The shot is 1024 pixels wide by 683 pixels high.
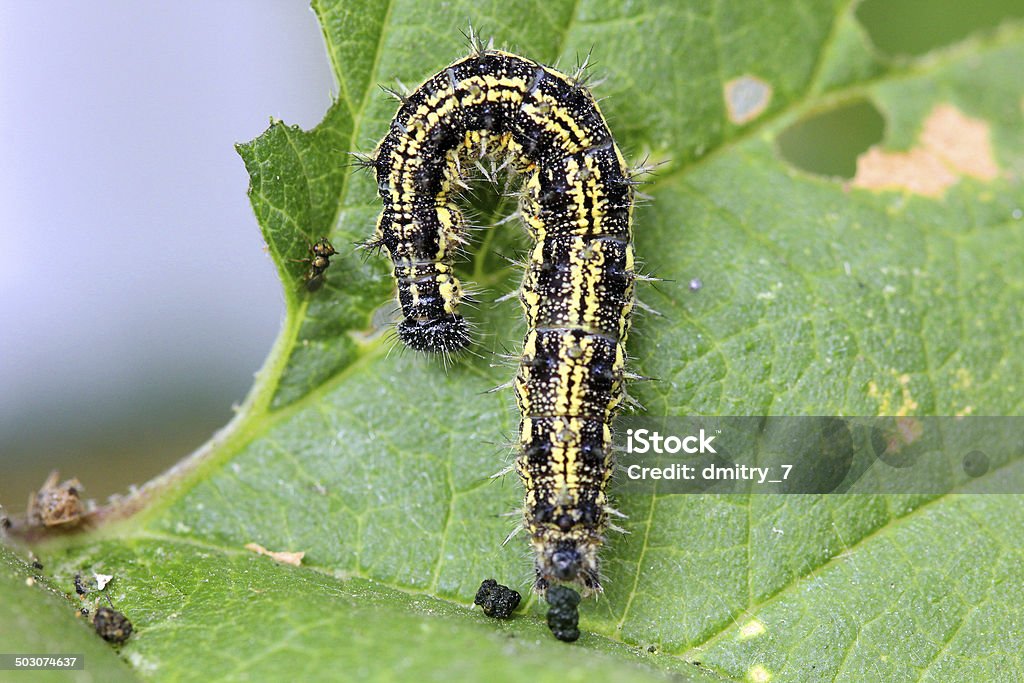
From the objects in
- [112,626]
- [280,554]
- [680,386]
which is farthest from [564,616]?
[112,626]

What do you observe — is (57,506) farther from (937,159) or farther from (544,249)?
(937,159)

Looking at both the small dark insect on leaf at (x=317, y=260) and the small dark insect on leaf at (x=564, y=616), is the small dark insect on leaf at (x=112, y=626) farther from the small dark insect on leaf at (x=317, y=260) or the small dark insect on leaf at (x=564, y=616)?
the small dark insect on leaf at (x=564, y=616)

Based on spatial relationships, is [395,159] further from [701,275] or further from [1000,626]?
[1000,626]

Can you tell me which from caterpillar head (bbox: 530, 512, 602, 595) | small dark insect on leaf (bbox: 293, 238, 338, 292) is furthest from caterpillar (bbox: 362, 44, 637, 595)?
small dark insect on leaf (bbox: 293, 238, 338, 292)

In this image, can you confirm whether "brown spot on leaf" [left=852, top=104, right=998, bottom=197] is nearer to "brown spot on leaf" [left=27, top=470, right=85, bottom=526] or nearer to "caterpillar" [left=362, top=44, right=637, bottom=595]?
"caterpillar" [left=362, top=44, right=637, bottom=595]

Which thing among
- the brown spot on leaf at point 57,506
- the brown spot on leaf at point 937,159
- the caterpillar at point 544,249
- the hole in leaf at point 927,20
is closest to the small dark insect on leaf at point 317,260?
the caterpillar at point 544,249
